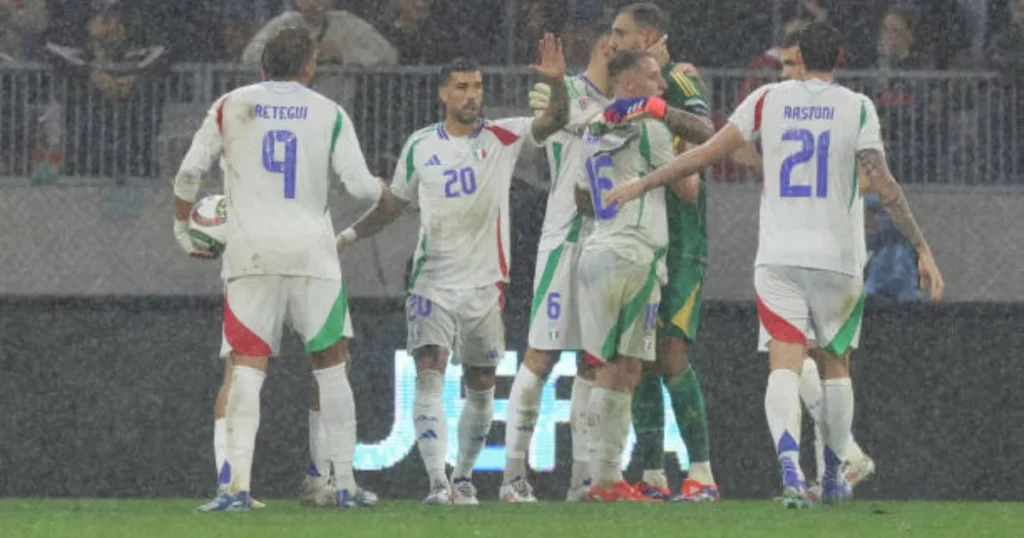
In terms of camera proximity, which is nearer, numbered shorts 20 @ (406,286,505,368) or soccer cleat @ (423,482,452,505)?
soccer cleat @ (423,482,452,505)

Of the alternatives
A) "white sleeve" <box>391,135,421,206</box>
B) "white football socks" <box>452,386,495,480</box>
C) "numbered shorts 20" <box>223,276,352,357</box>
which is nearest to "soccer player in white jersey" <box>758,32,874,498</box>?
"white football socks" <box>452,386,495,480</box>

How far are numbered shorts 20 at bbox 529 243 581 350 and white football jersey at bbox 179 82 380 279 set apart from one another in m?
1.89

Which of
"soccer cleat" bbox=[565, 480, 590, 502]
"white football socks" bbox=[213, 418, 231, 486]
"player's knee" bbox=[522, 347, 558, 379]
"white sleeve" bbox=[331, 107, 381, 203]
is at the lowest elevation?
"soccer cleat" bbox=[565, 480, 590, 502]

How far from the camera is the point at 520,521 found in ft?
32.6

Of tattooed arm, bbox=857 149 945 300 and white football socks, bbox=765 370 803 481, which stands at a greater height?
tattooed arm, bbox=857 149 945 300

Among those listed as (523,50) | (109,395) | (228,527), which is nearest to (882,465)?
(523,50)

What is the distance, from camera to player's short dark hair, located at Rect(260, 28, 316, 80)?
10289 millimetres

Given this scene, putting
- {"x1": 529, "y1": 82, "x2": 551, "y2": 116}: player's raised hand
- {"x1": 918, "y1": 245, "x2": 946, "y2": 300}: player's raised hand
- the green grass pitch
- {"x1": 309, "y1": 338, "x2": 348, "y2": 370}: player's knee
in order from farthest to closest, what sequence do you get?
{"x1": 529, "y1": 82, "x2": 551, "y2": 116}: player's raised hand → {"x1": 309, "y1": 338, "x2": 348, "y2": 370}: player's knee → {"x1": 918, "y1": 245, "x2": 946, "y2": 300}: player's raised hand → the green grass pitch

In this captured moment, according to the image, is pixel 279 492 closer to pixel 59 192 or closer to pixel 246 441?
pixel 59 192

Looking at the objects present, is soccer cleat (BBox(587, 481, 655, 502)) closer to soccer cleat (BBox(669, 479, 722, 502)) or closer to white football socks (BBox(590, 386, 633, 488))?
white football socks (BBox(590, 386, 633, 488))

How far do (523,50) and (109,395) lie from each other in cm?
313

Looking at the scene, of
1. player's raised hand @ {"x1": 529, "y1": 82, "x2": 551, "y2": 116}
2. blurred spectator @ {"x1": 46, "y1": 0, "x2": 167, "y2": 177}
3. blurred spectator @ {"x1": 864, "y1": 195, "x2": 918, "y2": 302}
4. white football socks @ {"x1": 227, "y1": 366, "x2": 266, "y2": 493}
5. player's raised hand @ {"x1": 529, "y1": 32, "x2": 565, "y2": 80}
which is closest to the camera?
white football socks @ {"x1": 227, "y1": 366, "x2": 266, "y2": 493}

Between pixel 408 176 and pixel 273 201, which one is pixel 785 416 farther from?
pixel 408 176

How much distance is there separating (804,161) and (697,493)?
6.98 feet
